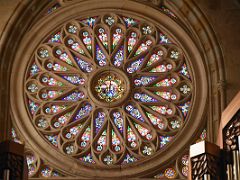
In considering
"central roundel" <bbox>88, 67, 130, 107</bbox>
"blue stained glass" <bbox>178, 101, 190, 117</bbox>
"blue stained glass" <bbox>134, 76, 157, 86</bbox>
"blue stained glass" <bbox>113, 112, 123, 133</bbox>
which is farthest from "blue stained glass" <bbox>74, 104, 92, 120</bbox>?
"blue stained glass" <bbox>178, 101, 190, 117</bbox>

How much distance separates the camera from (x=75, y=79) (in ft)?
67.6

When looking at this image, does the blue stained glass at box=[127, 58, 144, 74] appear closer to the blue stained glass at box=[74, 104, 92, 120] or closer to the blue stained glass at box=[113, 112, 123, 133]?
the blue stained glass at box=[113, 112, 123, 133]

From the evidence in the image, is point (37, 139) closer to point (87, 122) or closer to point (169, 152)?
point (87, 122)

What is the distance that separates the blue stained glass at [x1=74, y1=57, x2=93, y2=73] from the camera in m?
20.7

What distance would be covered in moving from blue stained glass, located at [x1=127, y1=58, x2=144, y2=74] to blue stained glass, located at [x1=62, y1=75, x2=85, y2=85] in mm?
957

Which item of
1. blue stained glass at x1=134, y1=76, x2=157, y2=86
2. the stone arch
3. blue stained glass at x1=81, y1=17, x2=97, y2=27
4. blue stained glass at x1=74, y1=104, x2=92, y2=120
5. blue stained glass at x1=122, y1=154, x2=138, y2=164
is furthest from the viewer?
blue stained glass at x1=81, y1=17, x2=97, y2=27

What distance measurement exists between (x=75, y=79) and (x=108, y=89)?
70 centimetres

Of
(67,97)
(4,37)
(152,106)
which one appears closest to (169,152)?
(152,106)

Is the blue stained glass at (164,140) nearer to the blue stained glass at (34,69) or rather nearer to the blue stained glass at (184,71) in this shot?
the blue stained glass at (184,71)

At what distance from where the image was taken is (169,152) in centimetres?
1975

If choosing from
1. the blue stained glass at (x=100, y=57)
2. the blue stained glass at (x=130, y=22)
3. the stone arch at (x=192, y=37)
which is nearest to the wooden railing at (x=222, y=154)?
the stone arch at (x=192, y=37)

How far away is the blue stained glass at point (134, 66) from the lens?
812 inches

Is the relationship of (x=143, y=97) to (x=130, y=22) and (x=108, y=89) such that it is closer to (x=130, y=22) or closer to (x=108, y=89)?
(x=108, y=89)

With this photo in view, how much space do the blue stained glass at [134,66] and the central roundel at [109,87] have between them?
22cm
